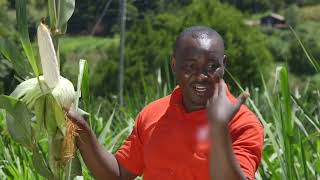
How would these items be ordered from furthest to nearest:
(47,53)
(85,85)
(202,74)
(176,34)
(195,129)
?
(176,34)
(85,85)
(195,129)
(202,74)
(47,53)

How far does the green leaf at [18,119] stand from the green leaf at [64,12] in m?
0.13

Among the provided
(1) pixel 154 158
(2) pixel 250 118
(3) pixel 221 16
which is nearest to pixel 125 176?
Result: (1) pixel 154 158

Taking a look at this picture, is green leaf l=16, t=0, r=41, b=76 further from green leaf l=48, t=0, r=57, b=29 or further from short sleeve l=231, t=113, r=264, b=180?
short sleeve l=231, t=113, r=264, b=180

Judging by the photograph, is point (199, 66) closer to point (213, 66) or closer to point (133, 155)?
point (213, 66)

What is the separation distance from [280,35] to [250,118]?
46.1m

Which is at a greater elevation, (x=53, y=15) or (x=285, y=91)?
(x=53, y=15)

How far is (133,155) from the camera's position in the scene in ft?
4.85

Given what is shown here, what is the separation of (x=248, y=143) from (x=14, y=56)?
41 cm

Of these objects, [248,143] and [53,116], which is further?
[248,143]

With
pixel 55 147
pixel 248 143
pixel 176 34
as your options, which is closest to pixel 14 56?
pixel 55 147

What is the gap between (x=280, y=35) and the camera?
46656 mm

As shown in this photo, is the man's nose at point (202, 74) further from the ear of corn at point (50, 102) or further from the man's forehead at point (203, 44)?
the ear of corn at point (50, 102)

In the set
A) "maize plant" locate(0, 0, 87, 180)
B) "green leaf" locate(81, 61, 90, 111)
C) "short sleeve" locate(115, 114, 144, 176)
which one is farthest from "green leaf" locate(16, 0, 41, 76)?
"short sleeve" locate(115, 114, 144, 176)

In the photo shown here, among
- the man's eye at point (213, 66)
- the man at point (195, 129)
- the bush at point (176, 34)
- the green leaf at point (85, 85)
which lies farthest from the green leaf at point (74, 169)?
the bush at point (176, 34)
